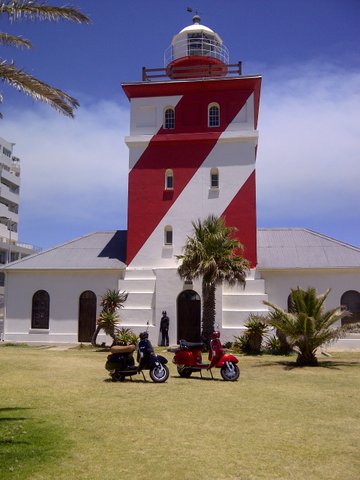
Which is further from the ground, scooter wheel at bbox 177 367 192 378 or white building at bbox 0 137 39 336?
white building at bbox 0 137 39 336

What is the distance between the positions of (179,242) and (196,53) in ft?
35.1

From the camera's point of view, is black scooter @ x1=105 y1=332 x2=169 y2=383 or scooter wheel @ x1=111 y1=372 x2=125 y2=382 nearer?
black scooter @ x1=105 y1=332 x2=169 y2=383

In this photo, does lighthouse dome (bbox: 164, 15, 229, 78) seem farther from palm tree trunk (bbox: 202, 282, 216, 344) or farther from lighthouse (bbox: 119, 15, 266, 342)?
palm tree trunk (bbox: 202, 282, 216, 344)

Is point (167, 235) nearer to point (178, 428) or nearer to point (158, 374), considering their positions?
point (158, 374)

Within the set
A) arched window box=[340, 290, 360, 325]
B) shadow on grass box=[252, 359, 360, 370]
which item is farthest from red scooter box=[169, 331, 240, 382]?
arched window box=[340, 290, 360, 325]

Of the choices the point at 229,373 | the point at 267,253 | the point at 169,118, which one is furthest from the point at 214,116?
the point at 229,373

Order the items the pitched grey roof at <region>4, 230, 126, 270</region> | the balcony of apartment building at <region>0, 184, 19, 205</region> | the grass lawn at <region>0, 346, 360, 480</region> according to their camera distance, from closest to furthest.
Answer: the grass lawn at <region>0, 346, 360, 480</region> < the pitched grey roof at <region>4, 230, 126, 270</region> < the balcony of apartment building at <region>0, 184, 19, 205</region>

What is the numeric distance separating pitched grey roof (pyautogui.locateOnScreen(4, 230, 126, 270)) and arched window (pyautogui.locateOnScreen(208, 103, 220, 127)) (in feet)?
27.2

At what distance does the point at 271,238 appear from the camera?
2933 centimetres

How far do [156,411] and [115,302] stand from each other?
51.4ft

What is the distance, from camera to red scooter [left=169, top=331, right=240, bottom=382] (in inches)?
551

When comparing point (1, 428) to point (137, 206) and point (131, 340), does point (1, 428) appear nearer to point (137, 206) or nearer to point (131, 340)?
point (131, 340)

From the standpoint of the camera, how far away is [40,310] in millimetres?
27859

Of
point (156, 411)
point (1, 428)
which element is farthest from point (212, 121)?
point (1, 428)
